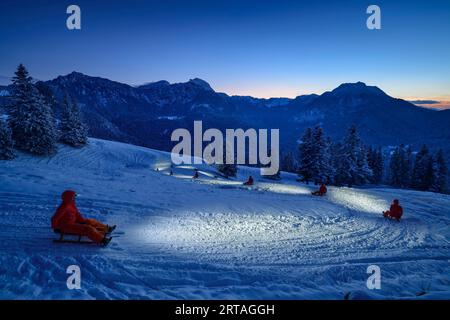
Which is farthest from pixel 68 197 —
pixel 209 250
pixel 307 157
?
pixel 307 157

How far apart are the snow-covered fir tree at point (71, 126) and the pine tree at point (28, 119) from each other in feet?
22.1

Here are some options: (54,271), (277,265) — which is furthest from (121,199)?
(277,265)

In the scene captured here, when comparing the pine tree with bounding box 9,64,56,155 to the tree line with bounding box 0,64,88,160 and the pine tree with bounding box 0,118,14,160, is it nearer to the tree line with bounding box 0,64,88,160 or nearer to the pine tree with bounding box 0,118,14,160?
the tree line with bounding box 0,64,88,160

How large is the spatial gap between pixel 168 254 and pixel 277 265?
301cm

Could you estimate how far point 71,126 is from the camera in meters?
34.7

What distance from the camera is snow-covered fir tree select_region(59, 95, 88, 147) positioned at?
34.2 m

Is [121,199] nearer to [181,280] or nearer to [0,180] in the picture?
[0,180]

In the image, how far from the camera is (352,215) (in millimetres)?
Result: 12562

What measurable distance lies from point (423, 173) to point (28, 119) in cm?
6720

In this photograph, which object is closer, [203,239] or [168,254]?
[168,254]

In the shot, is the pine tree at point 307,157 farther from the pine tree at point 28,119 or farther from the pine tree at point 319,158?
the pine tree at point 28,119

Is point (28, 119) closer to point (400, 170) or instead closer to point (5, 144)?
point (5, 144)

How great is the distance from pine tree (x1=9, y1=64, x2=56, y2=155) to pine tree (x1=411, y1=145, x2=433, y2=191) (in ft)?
212

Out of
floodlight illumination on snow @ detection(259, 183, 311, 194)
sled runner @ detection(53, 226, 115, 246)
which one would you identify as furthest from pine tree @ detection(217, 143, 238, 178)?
sled runner @ detection(53, 226, 115, 246)
